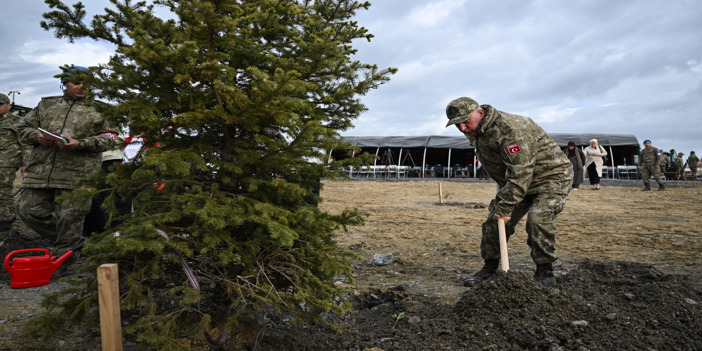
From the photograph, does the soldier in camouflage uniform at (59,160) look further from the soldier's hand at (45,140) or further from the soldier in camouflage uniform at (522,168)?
the soldier in camouflage uniform at (522,168)

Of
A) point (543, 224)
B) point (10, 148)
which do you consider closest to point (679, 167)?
point (543, 224)

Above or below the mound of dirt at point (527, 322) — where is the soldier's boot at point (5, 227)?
above

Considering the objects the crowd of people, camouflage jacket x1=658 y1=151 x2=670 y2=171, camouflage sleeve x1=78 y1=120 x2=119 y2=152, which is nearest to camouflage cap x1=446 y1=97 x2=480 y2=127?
camouflage sleeve x1=78 y1=120 x2=119 y2=152

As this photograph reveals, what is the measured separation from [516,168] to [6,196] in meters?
6.41

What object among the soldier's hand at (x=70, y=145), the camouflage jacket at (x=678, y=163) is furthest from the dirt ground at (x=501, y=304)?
the camouflage jacket at (x=678, y=163)

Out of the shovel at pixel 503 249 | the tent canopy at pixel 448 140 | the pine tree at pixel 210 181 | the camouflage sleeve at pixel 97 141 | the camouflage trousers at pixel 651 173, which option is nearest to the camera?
the pine tree at pixel 210 181

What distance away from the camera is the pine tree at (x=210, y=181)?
7.85ft

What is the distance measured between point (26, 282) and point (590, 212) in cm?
1039

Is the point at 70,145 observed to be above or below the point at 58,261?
above

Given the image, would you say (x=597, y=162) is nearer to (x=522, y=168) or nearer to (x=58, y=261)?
(x=522, y=168)

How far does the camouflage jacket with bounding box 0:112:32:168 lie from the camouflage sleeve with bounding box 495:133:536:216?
6.17m

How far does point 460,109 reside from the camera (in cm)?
384

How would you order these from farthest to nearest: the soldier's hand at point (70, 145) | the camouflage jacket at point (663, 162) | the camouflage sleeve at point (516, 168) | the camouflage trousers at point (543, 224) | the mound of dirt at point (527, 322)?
the camouflage jacket at point (663, 162) < the soldier's hand at point (70, 145) < the camouflage trousers at point (543, 224) < the camouflage sleeve at point (516, 168) < the mound of dirt at point (527, 322)

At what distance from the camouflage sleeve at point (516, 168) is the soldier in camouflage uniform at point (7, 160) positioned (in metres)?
6.12
